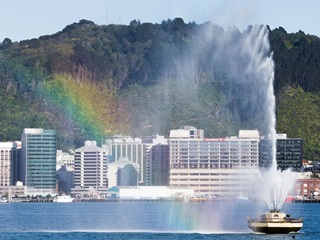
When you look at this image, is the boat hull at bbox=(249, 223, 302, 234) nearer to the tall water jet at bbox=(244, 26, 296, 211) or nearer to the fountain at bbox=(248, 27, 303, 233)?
the fountain at bbox=(248, 27, 303, 233)

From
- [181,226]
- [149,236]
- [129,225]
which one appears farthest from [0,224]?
[149,236]

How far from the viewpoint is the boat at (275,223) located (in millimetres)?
87188

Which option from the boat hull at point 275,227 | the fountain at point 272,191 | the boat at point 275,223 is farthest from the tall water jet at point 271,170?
the boat hull at point 275,227

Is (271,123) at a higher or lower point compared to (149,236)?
higher

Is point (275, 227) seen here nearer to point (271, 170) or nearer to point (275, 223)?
point (275, 223)

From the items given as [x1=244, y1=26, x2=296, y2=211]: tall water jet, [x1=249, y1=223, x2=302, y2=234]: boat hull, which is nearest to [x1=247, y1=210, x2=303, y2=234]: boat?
[x1=249, y1=223, x2=302, y2=234]: boat hull

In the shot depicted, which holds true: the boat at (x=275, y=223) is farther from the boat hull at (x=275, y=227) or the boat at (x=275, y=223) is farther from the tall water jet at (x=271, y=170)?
the tall water jet at (x=271, y=170)

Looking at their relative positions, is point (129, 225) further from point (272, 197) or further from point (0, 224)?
point (272, 197)

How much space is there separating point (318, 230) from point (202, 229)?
14238 millimetres

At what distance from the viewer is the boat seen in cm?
8719

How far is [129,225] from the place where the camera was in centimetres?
11825

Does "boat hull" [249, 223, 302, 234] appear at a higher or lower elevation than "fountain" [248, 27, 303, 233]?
lower

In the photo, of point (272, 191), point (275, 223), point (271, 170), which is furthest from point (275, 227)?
point (271, 170)

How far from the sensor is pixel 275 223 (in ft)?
286
